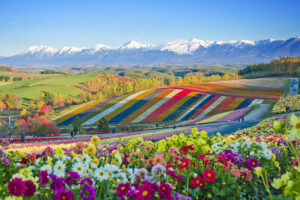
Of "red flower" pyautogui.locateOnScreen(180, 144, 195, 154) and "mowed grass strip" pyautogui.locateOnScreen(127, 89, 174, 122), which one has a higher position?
"red flower" pyautogui.locateOnScreen(180, 144, 195, 154)

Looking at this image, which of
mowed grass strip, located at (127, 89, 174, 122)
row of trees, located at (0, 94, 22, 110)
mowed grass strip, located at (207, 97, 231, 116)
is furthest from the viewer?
row of trees, located at (0, 94, 22, 110)

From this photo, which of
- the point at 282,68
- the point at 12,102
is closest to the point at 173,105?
the point at 282,68

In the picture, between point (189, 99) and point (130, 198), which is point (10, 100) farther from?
point (130, 198)

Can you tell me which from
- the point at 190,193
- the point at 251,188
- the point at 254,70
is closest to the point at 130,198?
the point at 190,193

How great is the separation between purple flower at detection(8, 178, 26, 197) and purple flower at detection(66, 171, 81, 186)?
24.0 inches

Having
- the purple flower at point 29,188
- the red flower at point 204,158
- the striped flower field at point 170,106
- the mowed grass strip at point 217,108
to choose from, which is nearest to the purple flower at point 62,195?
the purple flower at point 29,188

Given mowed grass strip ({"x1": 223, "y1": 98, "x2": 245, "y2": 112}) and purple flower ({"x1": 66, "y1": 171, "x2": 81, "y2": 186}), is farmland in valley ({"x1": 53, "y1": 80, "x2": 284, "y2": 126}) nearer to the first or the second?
mowed grass strip ({"x1": 223, "y1": 98, "x2": 245, "y2": 112})

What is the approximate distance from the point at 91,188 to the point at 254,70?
423 feet

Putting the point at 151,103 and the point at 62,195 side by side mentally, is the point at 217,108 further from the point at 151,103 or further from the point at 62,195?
the point at 62,195

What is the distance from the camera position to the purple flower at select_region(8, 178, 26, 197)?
118 inches

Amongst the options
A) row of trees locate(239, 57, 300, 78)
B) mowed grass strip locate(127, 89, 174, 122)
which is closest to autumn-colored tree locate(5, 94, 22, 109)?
mowed grass strip locate(127, 89, 174, 122)

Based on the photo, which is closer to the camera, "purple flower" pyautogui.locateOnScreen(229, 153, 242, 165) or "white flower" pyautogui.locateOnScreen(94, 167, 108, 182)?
"white flower" pyautogui.locateOnScreen(94, 167, 108, 182)

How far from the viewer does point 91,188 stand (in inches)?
128

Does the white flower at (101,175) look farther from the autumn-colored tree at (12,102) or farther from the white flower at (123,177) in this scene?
the autumn-colored tree at (12,102)
